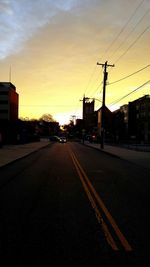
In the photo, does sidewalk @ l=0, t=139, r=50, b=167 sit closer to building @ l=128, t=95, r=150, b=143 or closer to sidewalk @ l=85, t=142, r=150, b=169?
sidewalk @ l=85, t=142, r=150, b=169

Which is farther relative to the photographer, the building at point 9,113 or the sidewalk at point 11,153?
the building at point 9,113

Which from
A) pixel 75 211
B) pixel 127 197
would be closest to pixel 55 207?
pixel 75 211

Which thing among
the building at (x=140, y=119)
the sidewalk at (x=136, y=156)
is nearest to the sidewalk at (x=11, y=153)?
the sidewalk at (x=136, y=156)

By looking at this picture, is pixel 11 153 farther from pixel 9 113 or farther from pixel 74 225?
pixel 9 113

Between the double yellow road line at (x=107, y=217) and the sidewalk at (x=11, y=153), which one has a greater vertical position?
the sidewalk at (x=11, y=153)

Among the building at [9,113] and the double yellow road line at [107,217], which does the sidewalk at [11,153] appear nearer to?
the building at [9,113]

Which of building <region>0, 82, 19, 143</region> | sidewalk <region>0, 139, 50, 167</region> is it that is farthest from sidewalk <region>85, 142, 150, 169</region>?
building <region>0, 82, 19, 143</region>

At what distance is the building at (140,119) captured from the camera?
121750 mm

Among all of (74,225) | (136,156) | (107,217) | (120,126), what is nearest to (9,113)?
(120,126)

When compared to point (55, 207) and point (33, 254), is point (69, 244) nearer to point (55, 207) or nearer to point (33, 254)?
point (33, 254)

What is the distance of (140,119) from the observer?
129 meters

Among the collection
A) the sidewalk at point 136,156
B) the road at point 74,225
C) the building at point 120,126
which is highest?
the building at point 120,126

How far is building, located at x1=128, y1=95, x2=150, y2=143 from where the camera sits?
399 feet

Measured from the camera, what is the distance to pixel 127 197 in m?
11.1
